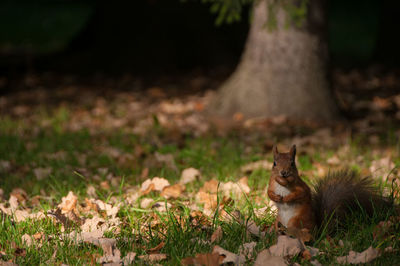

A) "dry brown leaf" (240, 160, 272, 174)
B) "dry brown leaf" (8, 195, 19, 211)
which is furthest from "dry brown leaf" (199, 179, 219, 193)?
"dry brown leaf" (8, 195, 19, 211)

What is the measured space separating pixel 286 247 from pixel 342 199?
1.57ft

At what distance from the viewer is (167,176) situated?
397 centimetres

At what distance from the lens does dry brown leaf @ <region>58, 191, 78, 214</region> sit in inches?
125

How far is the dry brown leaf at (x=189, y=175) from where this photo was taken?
3795mm

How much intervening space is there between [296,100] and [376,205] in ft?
10.7

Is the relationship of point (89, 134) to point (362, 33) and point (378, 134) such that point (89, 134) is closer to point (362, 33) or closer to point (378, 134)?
point (378, 134)

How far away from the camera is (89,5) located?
2570 cm

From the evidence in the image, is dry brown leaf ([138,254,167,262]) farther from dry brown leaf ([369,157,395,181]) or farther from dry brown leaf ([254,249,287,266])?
dry brown leaf ([369,157,395,181])

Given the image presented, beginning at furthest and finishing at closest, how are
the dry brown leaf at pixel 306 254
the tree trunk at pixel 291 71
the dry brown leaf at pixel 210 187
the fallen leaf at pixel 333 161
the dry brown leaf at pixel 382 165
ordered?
1. the tree trunk at pixel 291 71
2. the fallen leaf at pixel 333 161
3. the dry brown leaf at pixel 382 165
4. the dry brown leaf at pixel 210 187
5. the dry brown leaf at pixel 306 254

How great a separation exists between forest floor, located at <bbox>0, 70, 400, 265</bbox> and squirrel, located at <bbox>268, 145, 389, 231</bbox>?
0.09 meters

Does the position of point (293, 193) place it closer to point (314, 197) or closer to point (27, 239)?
point (314, 197)

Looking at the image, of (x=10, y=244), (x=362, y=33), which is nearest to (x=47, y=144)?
(x=10, y=244)

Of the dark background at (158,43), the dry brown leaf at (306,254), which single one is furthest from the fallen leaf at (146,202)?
the dark background at (158,43)

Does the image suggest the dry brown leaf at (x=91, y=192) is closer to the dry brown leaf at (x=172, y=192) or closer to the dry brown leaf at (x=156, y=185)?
the dry brown leaf at (x=156, y=185)
